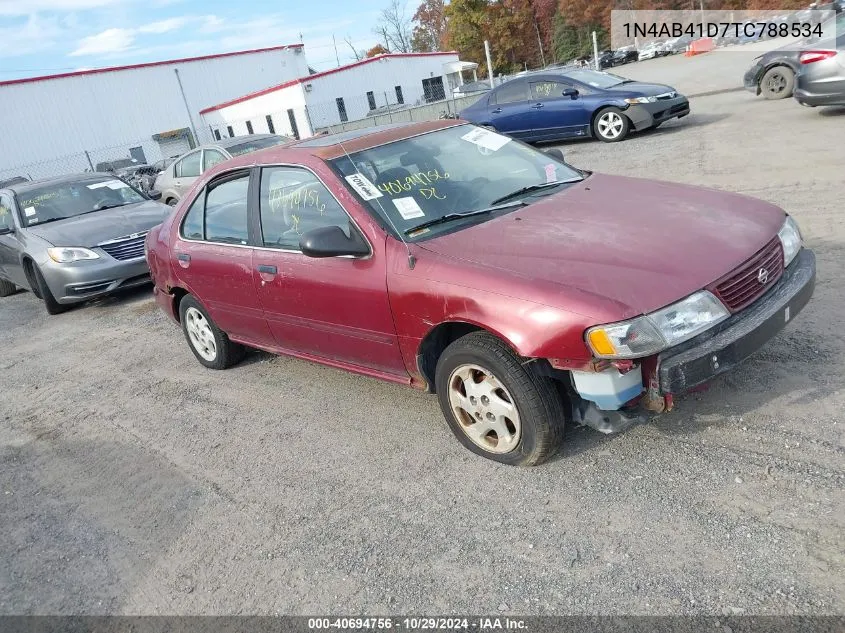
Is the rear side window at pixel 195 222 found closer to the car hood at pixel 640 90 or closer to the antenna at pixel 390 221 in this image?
the antenna at pixel 390 221

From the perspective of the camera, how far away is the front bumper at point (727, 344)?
2861mm

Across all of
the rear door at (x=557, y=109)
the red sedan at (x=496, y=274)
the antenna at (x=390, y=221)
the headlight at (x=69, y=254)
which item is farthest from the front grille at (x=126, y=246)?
the rear door at (x=557, y=109)

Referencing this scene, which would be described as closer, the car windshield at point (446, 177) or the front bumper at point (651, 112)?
the car windshield at point (446, 177)

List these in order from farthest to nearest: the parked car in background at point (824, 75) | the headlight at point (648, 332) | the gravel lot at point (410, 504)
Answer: the parked car in background at point (824, 75) → the headlight at point (648, 332) → the gravel lot at point (410, 504)

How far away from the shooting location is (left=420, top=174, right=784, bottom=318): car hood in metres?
2.97

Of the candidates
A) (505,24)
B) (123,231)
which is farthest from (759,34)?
(123,231)

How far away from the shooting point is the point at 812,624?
2221mm

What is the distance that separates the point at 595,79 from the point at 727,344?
11358mm

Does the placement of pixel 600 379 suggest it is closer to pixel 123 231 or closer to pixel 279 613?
pixel 279 613

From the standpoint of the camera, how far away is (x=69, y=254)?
8234 mm

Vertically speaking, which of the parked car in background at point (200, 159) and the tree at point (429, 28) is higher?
the tree at point (429, 28)

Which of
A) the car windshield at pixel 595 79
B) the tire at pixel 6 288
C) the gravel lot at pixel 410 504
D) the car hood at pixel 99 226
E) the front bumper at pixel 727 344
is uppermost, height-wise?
the car windshield at pixel 595 79

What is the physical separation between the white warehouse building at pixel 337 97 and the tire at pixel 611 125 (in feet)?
70.6

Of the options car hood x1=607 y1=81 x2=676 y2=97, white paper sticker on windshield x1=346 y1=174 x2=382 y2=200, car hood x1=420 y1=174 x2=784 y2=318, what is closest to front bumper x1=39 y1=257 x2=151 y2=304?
white paper sticker on windshield x1=346 y1=174 x2=382 y2=200
